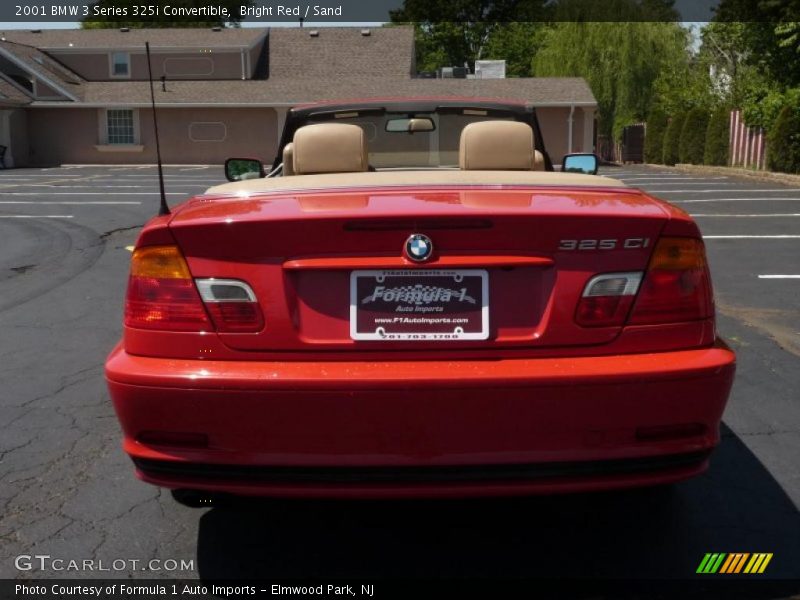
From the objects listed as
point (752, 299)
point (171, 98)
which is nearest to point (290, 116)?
point (752, 299)

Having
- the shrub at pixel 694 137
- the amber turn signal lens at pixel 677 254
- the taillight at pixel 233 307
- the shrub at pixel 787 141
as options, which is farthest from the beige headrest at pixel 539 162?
the shrub at pixel 694 137

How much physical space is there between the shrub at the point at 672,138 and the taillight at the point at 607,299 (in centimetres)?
3399

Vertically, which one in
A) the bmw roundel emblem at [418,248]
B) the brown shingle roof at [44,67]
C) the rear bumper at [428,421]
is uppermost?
the brown shingle roof at [44,67]

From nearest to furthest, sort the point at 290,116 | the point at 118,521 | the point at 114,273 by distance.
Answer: the point at 118,521
the point at 290,116
the point at 114,273

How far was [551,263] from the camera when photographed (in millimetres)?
2787

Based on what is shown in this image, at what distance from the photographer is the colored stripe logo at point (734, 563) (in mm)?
3107

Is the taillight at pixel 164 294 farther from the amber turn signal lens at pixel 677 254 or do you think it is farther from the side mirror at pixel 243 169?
the side mirror at pixel 243 169

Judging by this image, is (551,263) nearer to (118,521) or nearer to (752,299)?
(118,521)

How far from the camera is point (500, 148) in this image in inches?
169

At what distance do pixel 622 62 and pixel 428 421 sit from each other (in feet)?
143

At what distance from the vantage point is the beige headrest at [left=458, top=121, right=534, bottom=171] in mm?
4285

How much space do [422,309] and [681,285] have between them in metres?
0.80

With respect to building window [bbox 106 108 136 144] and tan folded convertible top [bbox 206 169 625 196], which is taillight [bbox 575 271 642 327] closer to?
tan folded convertible top [bbox 206 169 625 196]

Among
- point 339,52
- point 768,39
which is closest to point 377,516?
point 768,39
